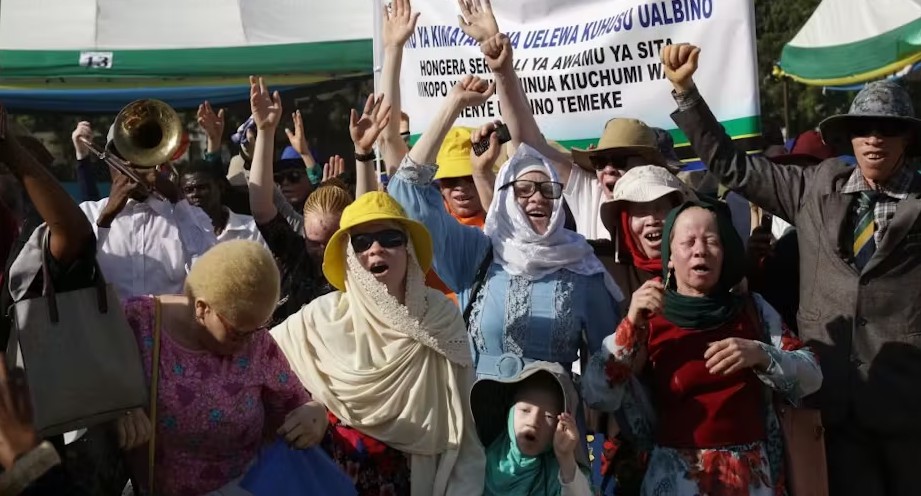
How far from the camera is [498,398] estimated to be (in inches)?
195

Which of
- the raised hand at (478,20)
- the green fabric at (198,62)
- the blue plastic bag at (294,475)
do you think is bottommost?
the blue plastic bag at (294,475)

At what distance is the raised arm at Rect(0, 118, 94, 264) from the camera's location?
11.9 feet

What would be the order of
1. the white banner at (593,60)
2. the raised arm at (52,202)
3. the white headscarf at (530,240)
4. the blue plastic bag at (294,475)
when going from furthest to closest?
the white banner at (593,60) → the white headscarf at (530,240) → the blue plastic bag at (294,475) → the raised arm at (52,202)

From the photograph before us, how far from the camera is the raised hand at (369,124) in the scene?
5.97 meters

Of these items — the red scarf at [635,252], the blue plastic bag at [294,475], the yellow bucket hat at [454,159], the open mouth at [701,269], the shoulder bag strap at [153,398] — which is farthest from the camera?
the yellow bucket hat at [454,159]

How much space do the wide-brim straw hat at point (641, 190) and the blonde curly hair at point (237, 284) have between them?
1630 mm

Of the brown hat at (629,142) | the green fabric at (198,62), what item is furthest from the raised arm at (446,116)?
the green fabric at (198,62)

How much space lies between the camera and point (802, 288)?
5320 millimetres

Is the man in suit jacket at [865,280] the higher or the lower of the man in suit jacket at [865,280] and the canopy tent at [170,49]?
the lower

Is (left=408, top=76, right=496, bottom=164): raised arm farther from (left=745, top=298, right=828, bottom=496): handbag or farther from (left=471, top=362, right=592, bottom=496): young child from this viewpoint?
(left=745, top=298, right=828, bottom=496): handbag

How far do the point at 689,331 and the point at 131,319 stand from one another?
1920 mm

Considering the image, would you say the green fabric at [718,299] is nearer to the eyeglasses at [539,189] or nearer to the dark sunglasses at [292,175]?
the eyeglasses at [539,189]

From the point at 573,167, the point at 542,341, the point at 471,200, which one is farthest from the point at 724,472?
the point at 573,167

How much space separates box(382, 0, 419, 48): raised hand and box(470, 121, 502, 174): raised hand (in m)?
0.90
